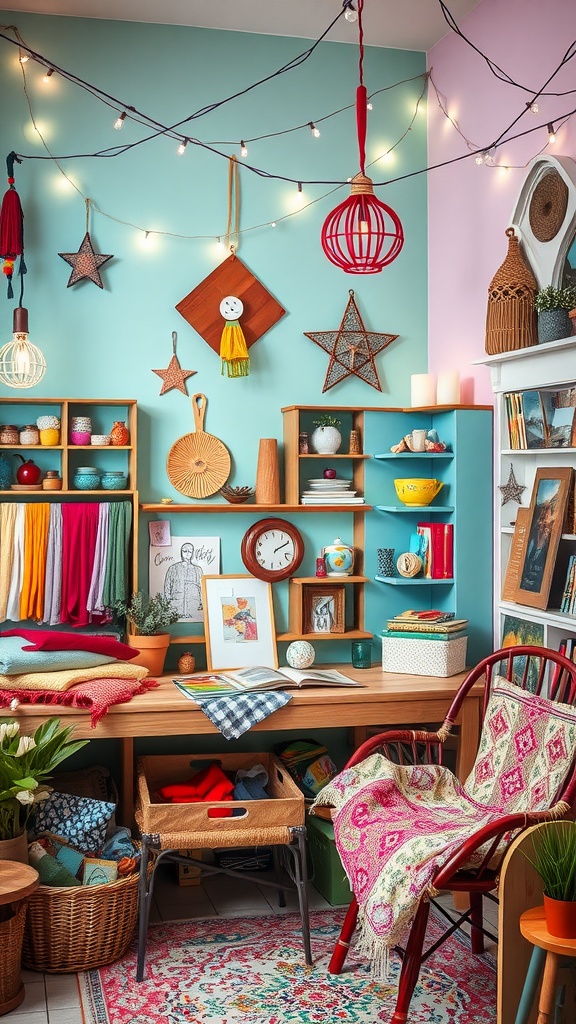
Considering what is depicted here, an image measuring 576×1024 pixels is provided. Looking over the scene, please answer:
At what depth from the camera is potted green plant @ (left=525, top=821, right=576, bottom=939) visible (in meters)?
2.18

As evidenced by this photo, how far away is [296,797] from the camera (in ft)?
10.7

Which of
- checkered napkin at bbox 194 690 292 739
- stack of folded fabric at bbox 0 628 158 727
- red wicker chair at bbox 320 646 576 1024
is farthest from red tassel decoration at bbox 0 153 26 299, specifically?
red wicker chair at bbox 320 646 576 1024

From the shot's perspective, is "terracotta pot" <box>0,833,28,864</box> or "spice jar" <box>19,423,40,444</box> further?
"spice jar" <box>19,423,40,444</box>

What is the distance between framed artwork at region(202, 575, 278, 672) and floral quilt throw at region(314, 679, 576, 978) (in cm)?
98

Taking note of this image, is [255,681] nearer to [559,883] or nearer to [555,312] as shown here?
[559,883]

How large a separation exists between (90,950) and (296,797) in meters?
0.80

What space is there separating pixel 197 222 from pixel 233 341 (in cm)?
52

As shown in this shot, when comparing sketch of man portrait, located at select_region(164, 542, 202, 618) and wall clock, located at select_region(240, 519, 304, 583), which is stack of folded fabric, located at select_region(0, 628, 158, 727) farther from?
wall clock, located at select_region(240, 519, 304, 583)

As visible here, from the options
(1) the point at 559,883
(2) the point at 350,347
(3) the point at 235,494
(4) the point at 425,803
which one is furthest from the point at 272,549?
(1) the point at 559,883

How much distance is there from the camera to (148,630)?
376cm

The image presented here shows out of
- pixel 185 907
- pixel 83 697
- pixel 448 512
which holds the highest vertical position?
pixel 448 512

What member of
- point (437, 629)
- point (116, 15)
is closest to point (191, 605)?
point (437, 629)

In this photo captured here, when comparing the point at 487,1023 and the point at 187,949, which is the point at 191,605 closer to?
the point at 187,949

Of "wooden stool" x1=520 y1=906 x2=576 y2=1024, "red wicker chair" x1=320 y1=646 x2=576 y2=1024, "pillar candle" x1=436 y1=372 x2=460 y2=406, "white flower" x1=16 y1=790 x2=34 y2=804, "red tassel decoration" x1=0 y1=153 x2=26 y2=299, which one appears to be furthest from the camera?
"pillar candle" x1=436 y1=372 x2=460 y2=406
